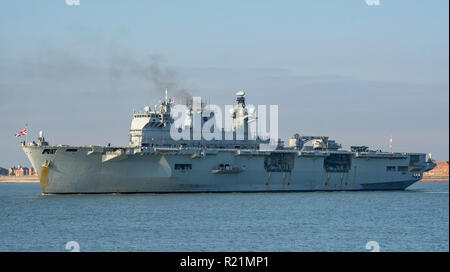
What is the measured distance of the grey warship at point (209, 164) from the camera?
48438 mm

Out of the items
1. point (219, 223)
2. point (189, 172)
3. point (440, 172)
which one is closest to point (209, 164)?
point (189, 172)

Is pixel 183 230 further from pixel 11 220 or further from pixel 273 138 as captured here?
pixel 273 138

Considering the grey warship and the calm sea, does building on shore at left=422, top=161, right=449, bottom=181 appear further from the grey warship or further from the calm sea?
the calm sea

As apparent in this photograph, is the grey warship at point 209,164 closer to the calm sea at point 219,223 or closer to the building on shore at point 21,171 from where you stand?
the calm sea at point 219,223

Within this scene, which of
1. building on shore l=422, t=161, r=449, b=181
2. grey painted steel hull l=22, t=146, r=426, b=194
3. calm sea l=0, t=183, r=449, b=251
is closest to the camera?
calm sea l=0, t=183, r=449, b=251

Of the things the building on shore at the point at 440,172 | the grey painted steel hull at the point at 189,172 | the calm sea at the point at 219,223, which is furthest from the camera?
the building on shore at the point at 440,172

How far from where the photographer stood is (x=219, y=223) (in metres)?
33.5

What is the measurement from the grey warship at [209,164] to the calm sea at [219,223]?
1599 mm

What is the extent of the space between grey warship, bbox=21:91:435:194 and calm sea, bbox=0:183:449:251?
1599mm

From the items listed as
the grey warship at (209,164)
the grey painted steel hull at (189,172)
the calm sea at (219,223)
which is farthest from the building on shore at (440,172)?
the calm sea at (219,223)

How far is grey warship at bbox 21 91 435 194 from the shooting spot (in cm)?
4844

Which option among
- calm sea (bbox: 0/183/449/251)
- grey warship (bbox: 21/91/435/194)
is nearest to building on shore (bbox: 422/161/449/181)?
grey warship (bbox: 21/91/435/194)
